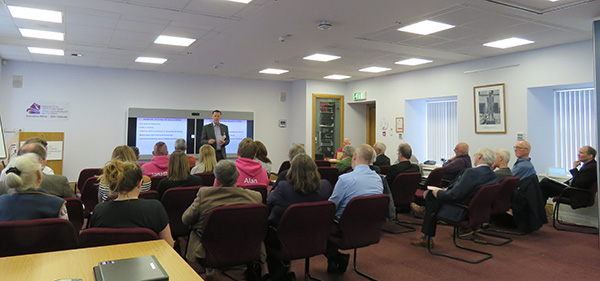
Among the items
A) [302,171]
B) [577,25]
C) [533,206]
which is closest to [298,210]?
[302,171]

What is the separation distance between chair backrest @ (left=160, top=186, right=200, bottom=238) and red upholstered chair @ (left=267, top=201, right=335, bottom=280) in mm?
933

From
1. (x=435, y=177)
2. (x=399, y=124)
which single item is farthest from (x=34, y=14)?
(x=399, y=124)

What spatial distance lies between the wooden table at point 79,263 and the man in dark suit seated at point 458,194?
3319mm

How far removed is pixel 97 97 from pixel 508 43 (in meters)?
8.78

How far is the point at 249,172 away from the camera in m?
4.14

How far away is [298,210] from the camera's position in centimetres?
274

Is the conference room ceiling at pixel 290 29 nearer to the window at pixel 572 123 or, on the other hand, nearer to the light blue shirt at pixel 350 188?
the window at pixel 572 123

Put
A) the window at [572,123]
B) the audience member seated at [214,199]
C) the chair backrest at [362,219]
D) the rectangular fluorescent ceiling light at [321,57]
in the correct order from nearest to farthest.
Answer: the audience member seated at [214,199] → the chair backrest at [362,219] → the window at [572,123] → the rectangular fluorescent ceiling light at [321,57]

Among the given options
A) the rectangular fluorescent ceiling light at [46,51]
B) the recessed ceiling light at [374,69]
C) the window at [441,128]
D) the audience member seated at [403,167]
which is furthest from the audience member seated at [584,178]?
the rectangular fluorescent ceiling light at [46,51]

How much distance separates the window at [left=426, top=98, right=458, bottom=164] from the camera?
8.90 meters

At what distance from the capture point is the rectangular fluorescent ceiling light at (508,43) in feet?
20.4

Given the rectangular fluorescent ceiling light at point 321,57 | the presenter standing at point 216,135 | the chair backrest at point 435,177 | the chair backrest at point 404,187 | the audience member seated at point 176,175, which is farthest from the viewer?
the rectangular fluorescent ceiling light at point 321,57

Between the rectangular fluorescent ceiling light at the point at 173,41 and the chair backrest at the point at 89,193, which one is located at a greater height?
the rectangular fluorescent ceiling light at the point at 173,41

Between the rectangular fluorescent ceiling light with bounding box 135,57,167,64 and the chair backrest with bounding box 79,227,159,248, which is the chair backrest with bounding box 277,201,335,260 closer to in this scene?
the chair backrest with bounding box 79,227,159,248
